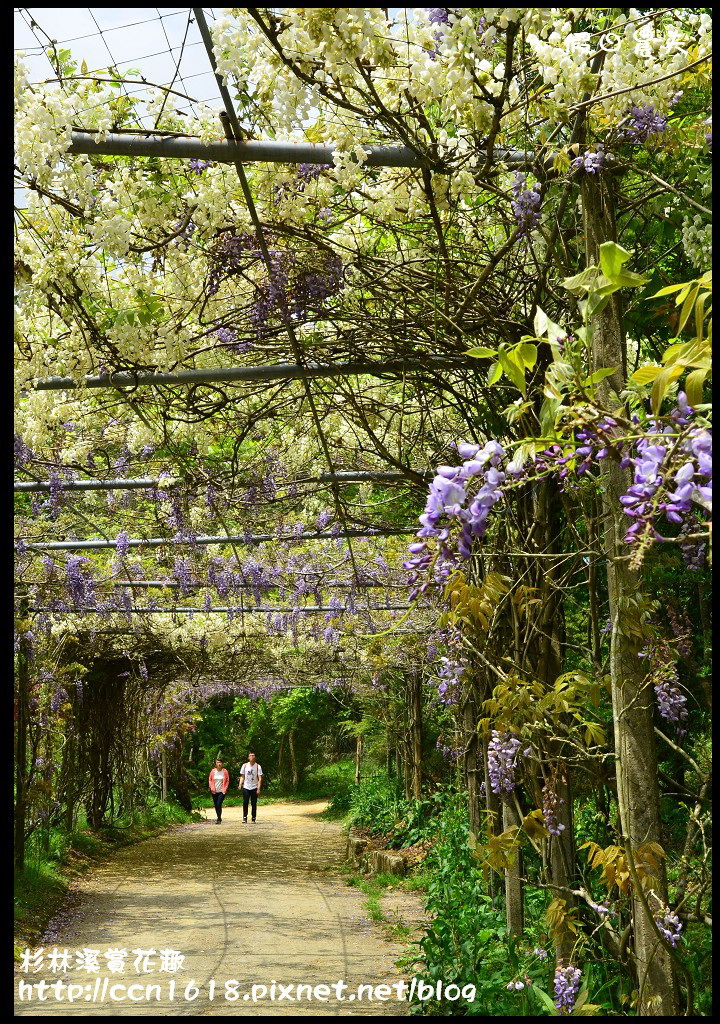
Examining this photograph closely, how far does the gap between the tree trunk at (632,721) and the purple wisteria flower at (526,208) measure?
517mm

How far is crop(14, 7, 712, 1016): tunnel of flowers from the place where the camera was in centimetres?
211

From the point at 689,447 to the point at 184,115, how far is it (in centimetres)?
222

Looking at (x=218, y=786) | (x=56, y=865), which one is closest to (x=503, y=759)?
A: (x=56, y=865)

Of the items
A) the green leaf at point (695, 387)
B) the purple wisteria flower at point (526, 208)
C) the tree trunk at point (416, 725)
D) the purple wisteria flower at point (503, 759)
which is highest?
the purple wisteria flower at point (526, 208)

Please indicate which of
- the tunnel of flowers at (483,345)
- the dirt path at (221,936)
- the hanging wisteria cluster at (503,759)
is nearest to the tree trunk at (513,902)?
the tunnel of flowers at (483,345)

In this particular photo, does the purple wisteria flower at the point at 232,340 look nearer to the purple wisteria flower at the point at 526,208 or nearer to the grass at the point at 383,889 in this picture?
the purple wisteria flower at the point at 526,208

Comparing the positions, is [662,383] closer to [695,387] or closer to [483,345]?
[695,387]

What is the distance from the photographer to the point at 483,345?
3.33 meters

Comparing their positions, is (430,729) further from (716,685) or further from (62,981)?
(716,685)

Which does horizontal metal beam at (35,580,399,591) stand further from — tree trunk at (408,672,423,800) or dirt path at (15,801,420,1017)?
tree trunk at (408,672,423,800)

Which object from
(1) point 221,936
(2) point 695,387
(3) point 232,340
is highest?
(3) point 232,340

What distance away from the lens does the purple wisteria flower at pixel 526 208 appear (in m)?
2.80

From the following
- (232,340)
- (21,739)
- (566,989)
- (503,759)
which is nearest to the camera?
(566,989)

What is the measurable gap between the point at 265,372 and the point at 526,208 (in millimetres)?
1302
